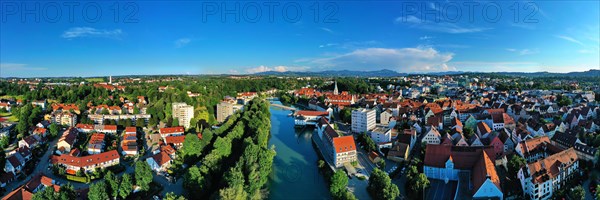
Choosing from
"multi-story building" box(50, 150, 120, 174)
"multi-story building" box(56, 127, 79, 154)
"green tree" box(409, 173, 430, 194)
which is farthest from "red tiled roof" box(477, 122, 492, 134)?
"multi-story building" box(56, 127, 79, 154)

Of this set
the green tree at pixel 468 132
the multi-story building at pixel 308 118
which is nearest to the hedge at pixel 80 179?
the multi-story building at pixel 308 118

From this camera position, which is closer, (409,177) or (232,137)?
(409,177)

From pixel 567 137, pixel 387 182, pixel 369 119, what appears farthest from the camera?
pixel 369 119

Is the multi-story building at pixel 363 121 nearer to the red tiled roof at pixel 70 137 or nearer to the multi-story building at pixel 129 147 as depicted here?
the multi-story building at pixel 129 147

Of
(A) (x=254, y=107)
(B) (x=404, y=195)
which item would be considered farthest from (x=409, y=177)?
(A) (x=254, y=107)

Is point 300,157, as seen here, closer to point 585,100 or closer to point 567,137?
point 567,137

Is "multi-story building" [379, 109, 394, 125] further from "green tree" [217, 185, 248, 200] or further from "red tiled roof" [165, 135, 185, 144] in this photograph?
"green tree" [217, 185, 248, 200]

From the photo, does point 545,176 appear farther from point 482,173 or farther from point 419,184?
point 419,184
